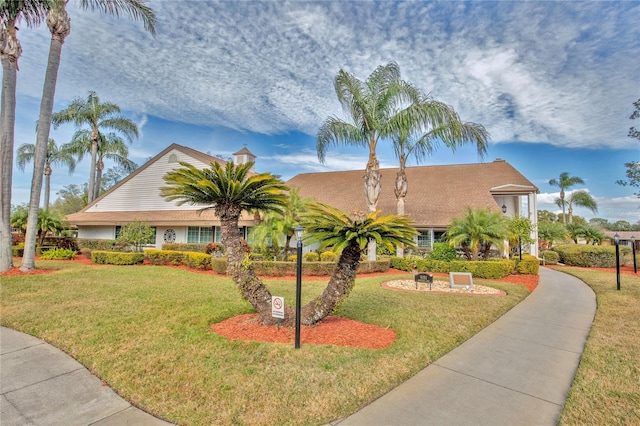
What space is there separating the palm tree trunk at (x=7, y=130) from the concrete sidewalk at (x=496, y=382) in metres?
16.4

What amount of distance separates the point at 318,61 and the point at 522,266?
566 inches

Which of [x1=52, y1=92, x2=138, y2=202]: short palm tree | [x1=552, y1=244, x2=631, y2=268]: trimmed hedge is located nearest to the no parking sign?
[x1=552, y1=244, x2=631, y2=268]: trimmed hedge

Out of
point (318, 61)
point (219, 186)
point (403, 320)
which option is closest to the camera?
point (219, 186)

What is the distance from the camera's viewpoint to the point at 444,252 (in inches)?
624

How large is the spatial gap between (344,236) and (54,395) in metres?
4.75

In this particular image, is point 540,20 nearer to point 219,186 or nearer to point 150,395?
point 219,186

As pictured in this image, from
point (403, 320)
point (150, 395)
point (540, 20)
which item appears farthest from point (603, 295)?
point (150, 395)

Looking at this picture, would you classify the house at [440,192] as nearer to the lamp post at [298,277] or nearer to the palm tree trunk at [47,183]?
the lamp post at [298,277]

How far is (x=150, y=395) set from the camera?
150 inches

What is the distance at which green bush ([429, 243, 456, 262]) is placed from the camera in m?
15.7

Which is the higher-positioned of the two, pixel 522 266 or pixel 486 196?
pixel 486 196

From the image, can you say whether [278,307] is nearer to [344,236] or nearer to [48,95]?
[344,236]

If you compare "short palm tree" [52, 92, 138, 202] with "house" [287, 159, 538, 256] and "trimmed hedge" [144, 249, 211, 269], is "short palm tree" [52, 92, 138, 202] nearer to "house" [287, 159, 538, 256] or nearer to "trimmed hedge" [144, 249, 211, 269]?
"trimmed hedge" [144, 249, 211, 269]

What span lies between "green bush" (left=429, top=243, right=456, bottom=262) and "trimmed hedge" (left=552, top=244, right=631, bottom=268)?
11.8 meters
